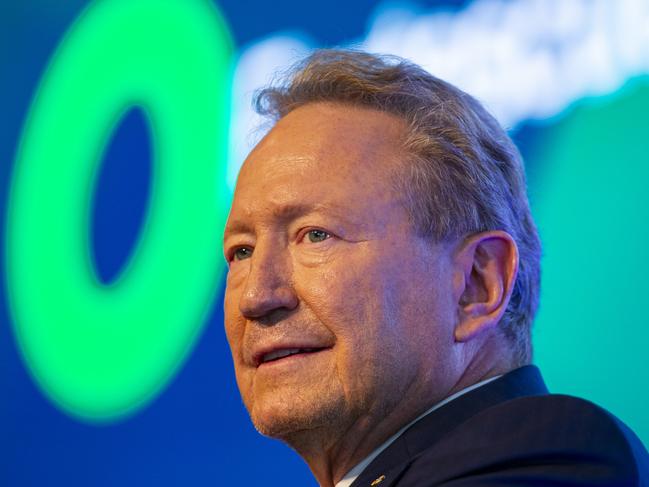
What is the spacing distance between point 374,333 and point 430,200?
0.85ft

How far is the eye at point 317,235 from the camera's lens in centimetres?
161

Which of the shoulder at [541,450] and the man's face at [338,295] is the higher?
the man's face at [338,295]

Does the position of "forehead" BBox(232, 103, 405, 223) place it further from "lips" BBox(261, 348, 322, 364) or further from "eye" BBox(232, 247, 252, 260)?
"lips" BBox(261, 348, 322, 364)

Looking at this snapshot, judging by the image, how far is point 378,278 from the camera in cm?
157

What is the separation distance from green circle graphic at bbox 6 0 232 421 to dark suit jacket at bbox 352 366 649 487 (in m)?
1.31

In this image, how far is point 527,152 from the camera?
208cm

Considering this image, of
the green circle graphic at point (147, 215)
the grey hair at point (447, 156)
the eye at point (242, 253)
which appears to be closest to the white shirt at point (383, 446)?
the grey hair at point (447, 156)

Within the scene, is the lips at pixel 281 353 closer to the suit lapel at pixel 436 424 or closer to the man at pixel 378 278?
the man at pixel 378 278

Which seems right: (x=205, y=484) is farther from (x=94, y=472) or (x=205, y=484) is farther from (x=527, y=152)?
(x=527, y=152)

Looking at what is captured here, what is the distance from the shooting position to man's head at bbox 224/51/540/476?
60.8 inches

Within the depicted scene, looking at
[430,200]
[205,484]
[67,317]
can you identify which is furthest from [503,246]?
[67,317]

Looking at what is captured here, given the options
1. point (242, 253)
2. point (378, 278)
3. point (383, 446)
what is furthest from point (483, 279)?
point (242, 253)

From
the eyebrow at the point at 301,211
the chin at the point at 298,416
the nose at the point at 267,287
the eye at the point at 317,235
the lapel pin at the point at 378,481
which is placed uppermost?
the eyebrow at the point at 301,211

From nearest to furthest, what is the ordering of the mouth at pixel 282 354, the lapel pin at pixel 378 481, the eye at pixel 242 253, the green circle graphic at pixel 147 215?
the lapel pin at pixel 378 481
the mouth at pixel 282 354
the eye at pixel 242 253
the green circle graphic at pixel 147 215
